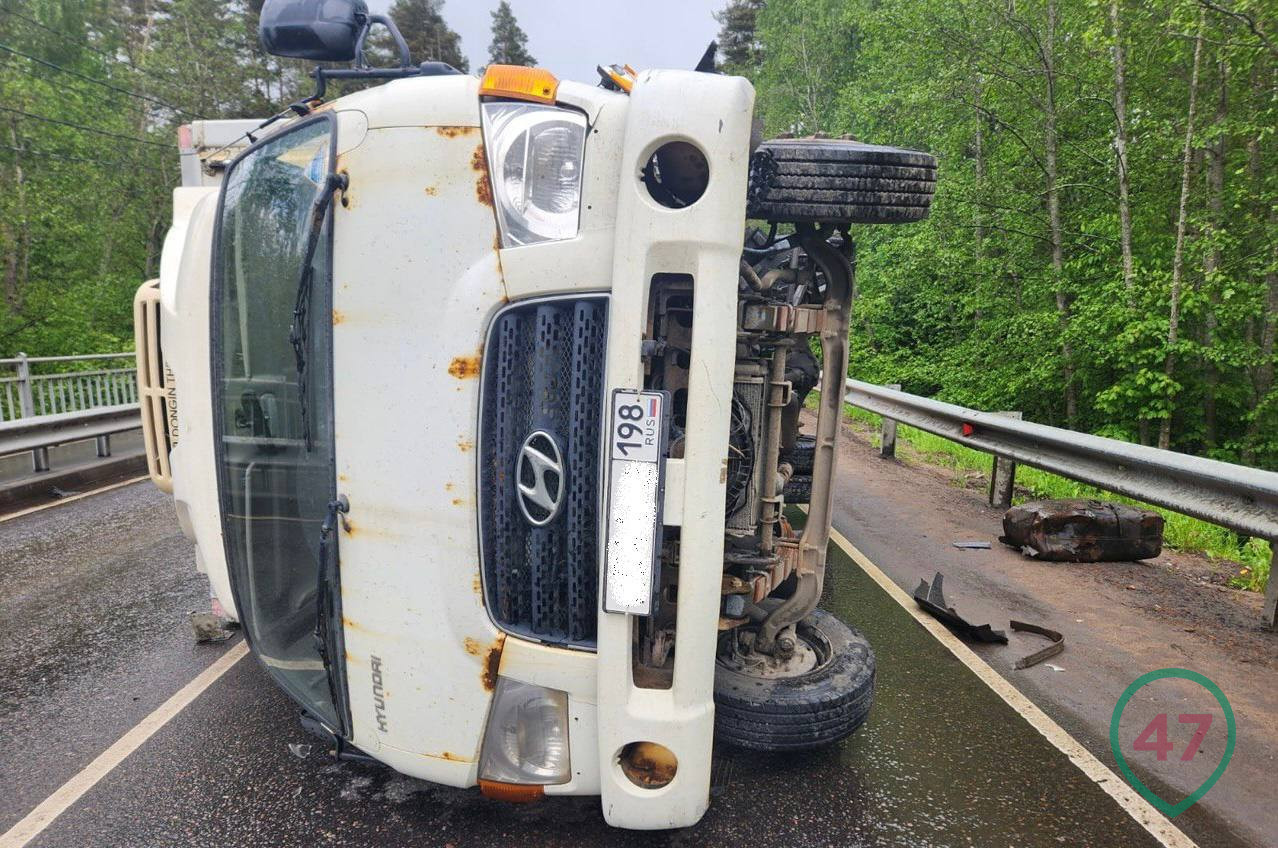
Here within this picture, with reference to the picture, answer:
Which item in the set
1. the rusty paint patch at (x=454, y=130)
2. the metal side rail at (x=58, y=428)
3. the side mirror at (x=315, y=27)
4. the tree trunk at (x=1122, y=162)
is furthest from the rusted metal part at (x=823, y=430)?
the tree trunk at (x=1122, y=162)

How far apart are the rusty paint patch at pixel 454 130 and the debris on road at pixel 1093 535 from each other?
4719 millimetres

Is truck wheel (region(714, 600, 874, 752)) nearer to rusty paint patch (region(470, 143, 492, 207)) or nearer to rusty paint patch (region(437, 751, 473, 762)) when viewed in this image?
rusty paint patch (region(437, 751, 473, 762))

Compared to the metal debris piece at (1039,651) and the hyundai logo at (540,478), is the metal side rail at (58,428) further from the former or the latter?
the metal debris piece at (1039,651)

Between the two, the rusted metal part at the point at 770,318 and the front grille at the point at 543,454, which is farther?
the rusted metal part at the point at 770,318

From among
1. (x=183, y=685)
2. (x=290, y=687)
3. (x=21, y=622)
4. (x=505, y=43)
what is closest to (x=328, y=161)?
(x=290, y=687)

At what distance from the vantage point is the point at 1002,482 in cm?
644

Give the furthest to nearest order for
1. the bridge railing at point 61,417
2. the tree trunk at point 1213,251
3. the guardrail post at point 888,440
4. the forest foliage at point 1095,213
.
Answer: the forest foliage at point 1095,213
the tree trunk at point 1213,251
the guardrail post at point 888,440
the bridge railing at point 61,417

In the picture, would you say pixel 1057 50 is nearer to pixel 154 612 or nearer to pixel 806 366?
pixel 806 366

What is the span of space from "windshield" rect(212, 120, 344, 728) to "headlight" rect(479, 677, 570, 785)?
50 cm

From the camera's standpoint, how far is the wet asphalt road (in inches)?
89.4

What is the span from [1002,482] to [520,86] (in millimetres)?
5910

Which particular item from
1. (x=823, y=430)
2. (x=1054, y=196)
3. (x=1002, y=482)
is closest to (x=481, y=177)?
(x=823, y=430)

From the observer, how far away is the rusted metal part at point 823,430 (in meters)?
2.58

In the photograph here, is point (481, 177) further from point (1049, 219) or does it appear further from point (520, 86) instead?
point (1049, 219)
